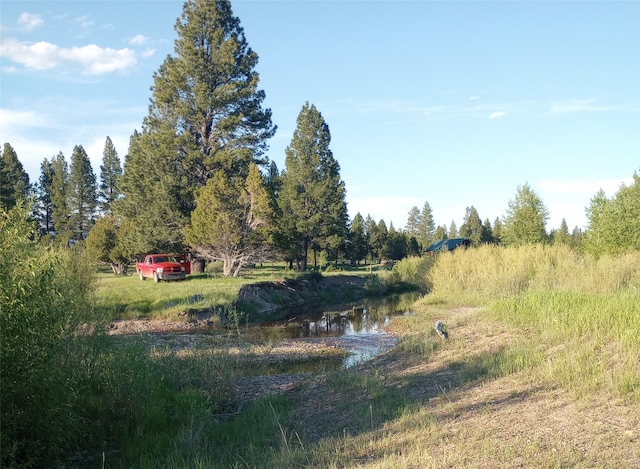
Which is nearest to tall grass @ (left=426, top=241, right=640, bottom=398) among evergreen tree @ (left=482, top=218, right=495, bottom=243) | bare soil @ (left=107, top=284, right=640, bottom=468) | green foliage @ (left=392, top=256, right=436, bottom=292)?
bare soil @ (left=107, top=284, right=640, bottom=468)

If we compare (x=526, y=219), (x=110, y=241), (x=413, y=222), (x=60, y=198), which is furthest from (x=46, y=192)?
(x=413, y=222)

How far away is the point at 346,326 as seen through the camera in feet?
76.3

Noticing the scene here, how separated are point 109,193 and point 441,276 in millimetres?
58694

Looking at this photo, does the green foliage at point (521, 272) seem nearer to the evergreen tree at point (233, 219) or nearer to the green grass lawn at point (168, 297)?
the evergreen tree at point (233, 219)

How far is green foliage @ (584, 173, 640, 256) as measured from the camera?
27109 mm

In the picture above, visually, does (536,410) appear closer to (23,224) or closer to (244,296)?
(23,224)

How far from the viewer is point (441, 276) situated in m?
29.2

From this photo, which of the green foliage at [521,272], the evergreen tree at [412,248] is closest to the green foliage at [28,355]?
the green foliage at [521,272]

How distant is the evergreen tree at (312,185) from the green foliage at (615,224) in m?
27.5

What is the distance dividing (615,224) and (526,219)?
10.6 meters

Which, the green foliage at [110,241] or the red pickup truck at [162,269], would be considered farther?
the green foliage at [110,241]

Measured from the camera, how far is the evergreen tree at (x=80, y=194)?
6456 centimetres

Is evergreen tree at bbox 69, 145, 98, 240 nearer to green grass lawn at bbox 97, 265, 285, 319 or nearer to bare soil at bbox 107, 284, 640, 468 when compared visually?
green grass lawn at bbox 97, 265, 285, 319

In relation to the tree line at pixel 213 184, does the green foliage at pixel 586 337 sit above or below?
below
